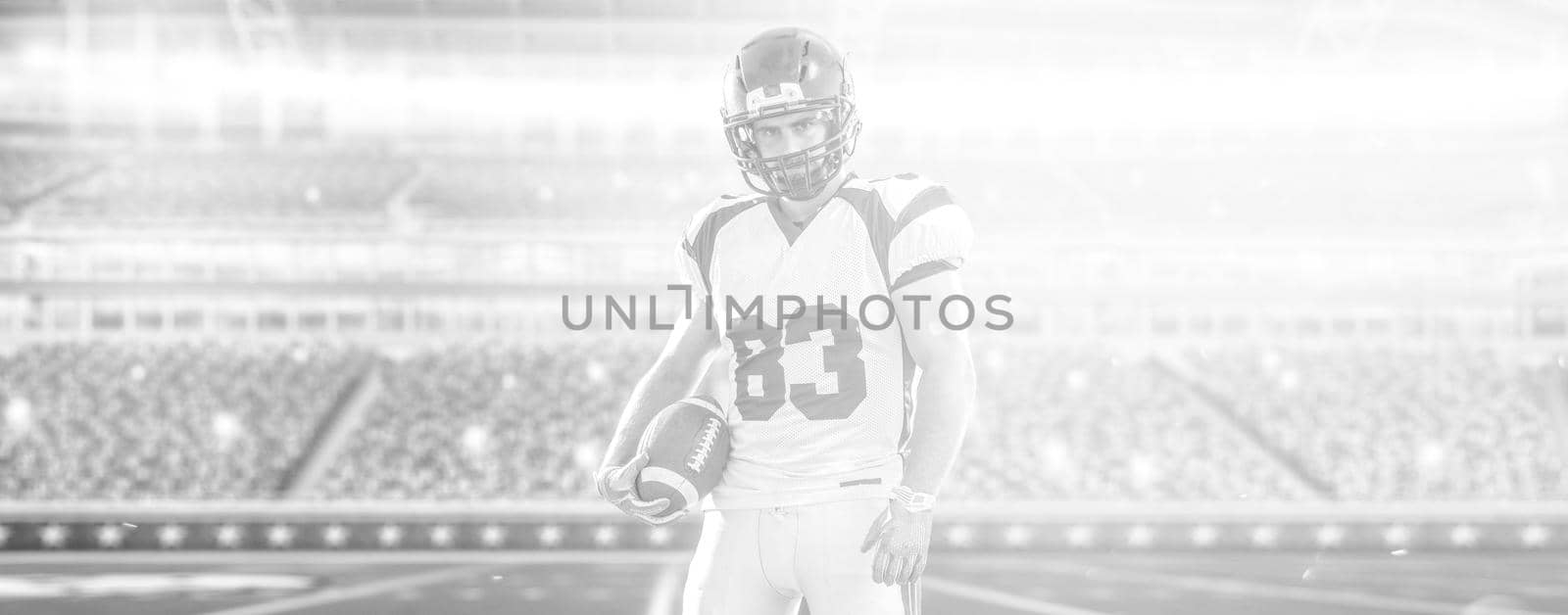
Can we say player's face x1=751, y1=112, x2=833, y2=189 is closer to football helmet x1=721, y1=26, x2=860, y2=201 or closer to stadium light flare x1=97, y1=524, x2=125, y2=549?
football helmet x1=721, y1=26, x2=860, y2=201

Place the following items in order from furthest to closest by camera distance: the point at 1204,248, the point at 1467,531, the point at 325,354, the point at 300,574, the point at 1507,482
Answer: the point at 1204,248 < the point at 325,354 < the point at 1507,482 < the point at 1467,531 < the point at 300,574

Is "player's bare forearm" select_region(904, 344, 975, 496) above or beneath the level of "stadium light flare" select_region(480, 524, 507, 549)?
above

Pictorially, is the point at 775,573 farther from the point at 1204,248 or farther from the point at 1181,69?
the point at 1181,69

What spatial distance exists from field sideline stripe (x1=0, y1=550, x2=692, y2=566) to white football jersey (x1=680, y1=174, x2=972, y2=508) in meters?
11.4

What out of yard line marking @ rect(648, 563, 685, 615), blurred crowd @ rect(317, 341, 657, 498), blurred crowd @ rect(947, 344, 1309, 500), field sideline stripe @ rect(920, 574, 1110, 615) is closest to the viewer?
field sideline stripe @ rect(920, 574, 1110, 615)

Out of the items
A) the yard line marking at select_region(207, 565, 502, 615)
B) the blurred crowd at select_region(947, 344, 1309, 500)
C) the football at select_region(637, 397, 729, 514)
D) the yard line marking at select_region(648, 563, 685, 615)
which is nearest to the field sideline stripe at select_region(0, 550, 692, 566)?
the yard line marking at select_region(207, 565, 502, 615)

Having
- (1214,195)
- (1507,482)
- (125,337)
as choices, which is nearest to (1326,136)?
(1214,195)

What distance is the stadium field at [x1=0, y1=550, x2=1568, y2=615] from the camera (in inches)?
374

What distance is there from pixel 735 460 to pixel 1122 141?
26.3 metres

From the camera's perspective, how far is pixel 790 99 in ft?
8.21

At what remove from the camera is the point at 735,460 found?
8.59 feet

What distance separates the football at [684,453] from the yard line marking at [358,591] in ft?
25.9

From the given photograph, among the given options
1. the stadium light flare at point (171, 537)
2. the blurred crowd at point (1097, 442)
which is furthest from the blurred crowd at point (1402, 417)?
the stadium light flare at point (171, 537)

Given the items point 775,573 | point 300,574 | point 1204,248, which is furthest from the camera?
point 1204,248
